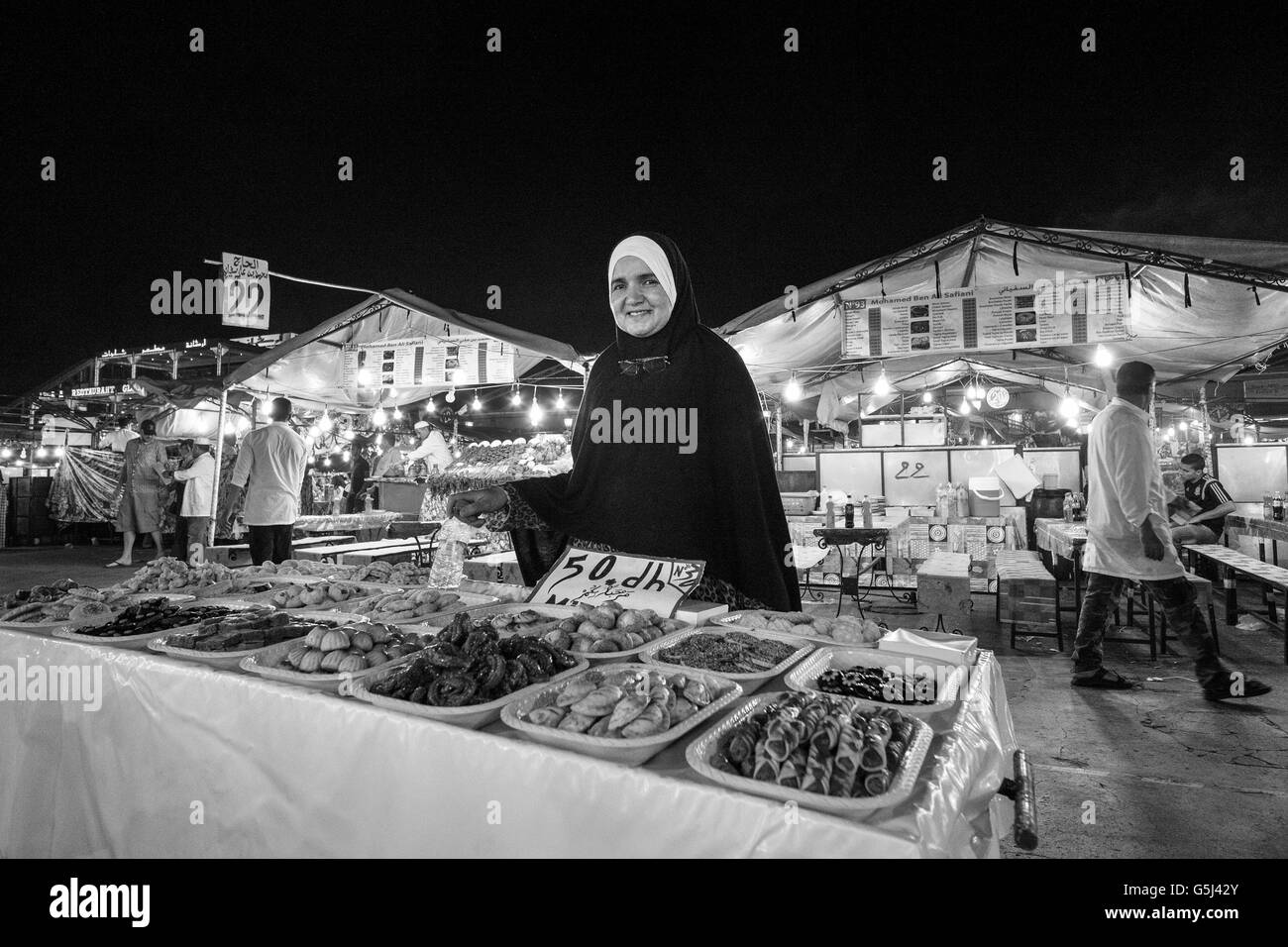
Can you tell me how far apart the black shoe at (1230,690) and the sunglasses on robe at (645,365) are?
202 inches

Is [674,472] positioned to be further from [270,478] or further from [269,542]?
[269,542]

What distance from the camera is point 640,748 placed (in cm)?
128

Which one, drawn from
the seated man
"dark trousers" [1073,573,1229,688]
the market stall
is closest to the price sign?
the market stall

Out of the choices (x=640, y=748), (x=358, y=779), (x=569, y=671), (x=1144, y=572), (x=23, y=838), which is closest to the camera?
(x=640, y=748)

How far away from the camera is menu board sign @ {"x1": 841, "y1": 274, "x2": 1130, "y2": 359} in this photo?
6.83 metres

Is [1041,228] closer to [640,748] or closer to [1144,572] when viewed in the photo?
[1144,572]

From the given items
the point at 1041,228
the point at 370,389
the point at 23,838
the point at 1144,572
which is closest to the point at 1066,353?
the point at 1041,228

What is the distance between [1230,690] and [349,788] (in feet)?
20.2

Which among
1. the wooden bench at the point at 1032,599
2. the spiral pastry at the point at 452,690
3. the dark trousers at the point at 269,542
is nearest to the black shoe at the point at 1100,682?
the wooden bench at the point at 1032,599

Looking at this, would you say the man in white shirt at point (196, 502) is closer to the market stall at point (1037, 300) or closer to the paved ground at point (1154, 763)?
the market stall at point (1037, 300)

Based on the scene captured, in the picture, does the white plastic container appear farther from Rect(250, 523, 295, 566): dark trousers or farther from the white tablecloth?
Rect(250, 523, 295, 566): dark trousers

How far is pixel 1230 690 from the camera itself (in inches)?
191

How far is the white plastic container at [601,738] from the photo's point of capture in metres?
1.28
